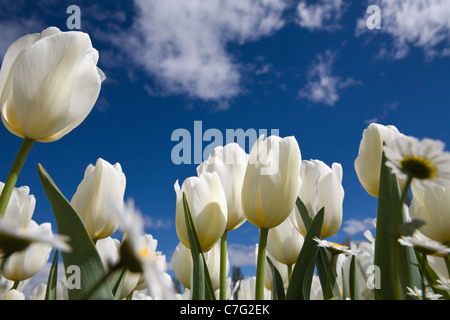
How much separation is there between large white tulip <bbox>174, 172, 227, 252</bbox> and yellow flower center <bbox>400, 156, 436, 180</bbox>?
570mm

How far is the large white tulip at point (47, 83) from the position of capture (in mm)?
641

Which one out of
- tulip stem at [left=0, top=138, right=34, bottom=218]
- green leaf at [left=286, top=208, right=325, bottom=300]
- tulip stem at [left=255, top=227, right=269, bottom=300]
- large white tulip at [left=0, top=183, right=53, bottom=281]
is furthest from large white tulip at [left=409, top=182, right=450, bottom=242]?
large white tulip at [left=0, top=183, right=53, bottom=281]

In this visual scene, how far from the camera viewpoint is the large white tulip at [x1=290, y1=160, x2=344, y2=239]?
1.15 metres

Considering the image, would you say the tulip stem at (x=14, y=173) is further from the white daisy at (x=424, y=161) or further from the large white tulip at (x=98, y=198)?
the white daisy at (x=424, y=161)

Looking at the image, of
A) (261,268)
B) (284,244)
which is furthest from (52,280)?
(284,244)

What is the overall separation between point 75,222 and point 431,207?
2.49 ft

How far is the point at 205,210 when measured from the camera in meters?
0.96

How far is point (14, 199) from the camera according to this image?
972 millimetres

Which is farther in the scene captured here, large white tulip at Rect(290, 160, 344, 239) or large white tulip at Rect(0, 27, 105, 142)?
large white tulip at Rect(290, 160, 344, 239)

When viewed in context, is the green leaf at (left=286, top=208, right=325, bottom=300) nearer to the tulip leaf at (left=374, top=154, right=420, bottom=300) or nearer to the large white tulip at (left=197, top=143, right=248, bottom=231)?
the tulip leaf at (left=374, top=154, right=420, bottom=300)

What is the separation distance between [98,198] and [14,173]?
259mm

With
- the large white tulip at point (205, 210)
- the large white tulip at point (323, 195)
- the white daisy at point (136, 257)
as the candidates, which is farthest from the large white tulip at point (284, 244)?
the white daisy at point (136, 257)

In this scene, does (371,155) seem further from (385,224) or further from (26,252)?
(26,252)
